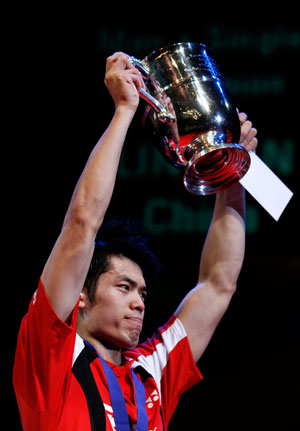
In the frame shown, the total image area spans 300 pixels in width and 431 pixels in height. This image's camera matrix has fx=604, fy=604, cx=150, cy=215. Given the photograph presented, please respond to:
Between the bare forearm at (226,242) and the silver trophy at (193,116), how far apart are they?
326mm

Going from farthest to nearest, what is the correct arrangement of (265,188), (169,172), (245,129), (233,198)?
(169,172)
(233,198)
(245,129)
(265,188)

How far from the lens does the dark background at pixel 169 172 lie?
9.34 feet

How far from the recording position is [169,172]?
2.89 meters

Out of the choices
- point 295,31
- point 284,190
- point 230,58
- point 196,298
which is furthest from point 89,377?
point 295,31

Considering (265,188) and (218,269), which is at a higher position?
(265,188)

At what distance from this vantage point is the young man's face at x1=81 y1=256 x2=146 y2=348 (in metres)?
1.75

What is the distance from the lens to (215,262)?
1.96 meters

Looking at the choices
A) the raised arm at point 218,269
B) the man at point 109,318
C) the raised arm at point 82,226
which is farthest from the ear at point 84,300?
the raised arm at point 82,226

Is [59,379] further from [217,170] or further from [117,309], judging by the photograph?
[217,170]

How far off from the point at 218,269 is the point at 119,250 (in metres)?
0.32

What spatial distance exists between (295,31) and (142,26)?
74 cm

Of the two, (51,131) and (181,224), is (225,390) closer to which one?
(181,224)

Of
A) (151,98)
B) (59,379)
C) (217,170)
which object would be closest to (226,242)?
(217,170)

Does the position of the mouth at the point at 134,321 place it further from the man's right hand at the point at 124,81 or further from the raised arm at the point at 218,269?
the man's right hand at the point at 124,81
